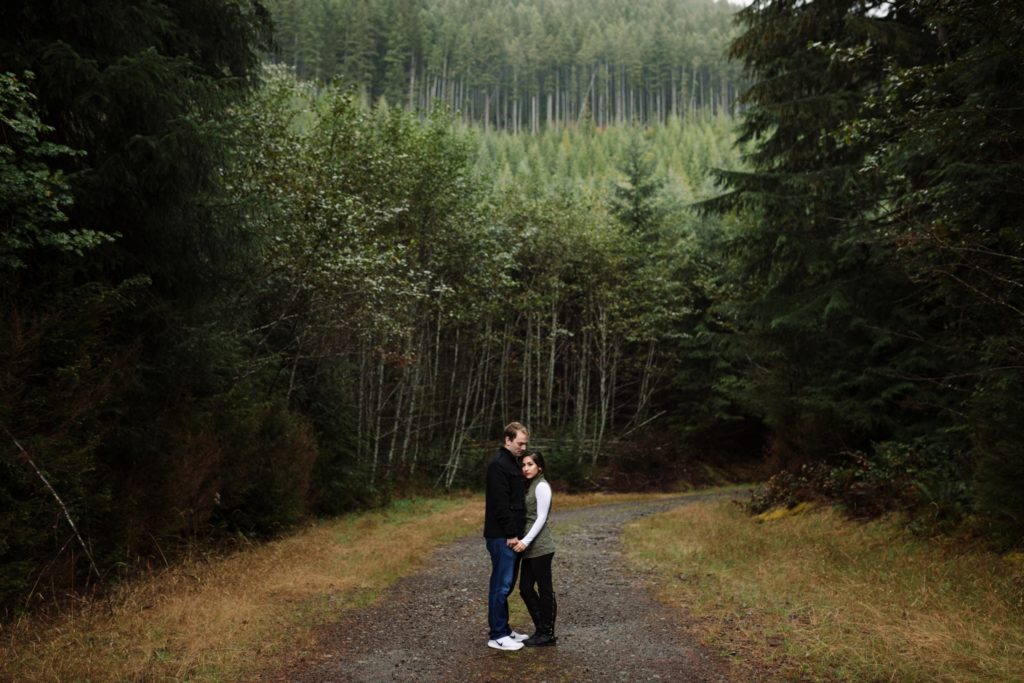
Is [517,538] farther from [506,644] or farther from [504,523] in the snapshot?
[506,644]

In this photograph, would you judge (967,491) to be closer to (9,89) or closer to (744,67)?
(744,67)

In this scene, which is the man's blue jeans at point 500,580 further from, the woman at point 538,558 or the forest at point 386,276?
the forest at point 386,276

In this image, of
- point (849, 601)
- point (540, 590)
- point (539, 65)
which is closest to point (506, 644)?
point (540, 590)

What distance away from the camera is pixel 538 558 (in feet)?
18.9

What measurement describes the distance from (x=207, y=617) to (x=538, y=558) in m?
3.32

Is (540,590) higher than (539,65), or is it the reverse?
(539,65)

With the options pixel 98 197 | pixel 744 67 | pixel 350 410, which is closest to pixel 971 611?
pixel 98 197

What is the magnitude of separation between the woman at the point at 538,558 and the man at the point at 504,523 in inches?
4.2

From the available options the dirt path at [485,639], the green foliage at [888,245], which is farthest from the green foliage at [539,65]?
the dirt path at [485,639]

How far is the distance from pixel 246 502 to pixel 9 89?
28.0ft

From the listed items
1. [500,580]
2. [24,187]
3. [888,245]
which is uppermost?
[888,245]

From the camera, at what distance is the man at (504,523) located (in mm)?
5625

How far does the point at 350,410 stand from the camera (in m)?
18.4

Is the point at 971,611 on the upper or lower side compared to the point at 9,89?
lower
